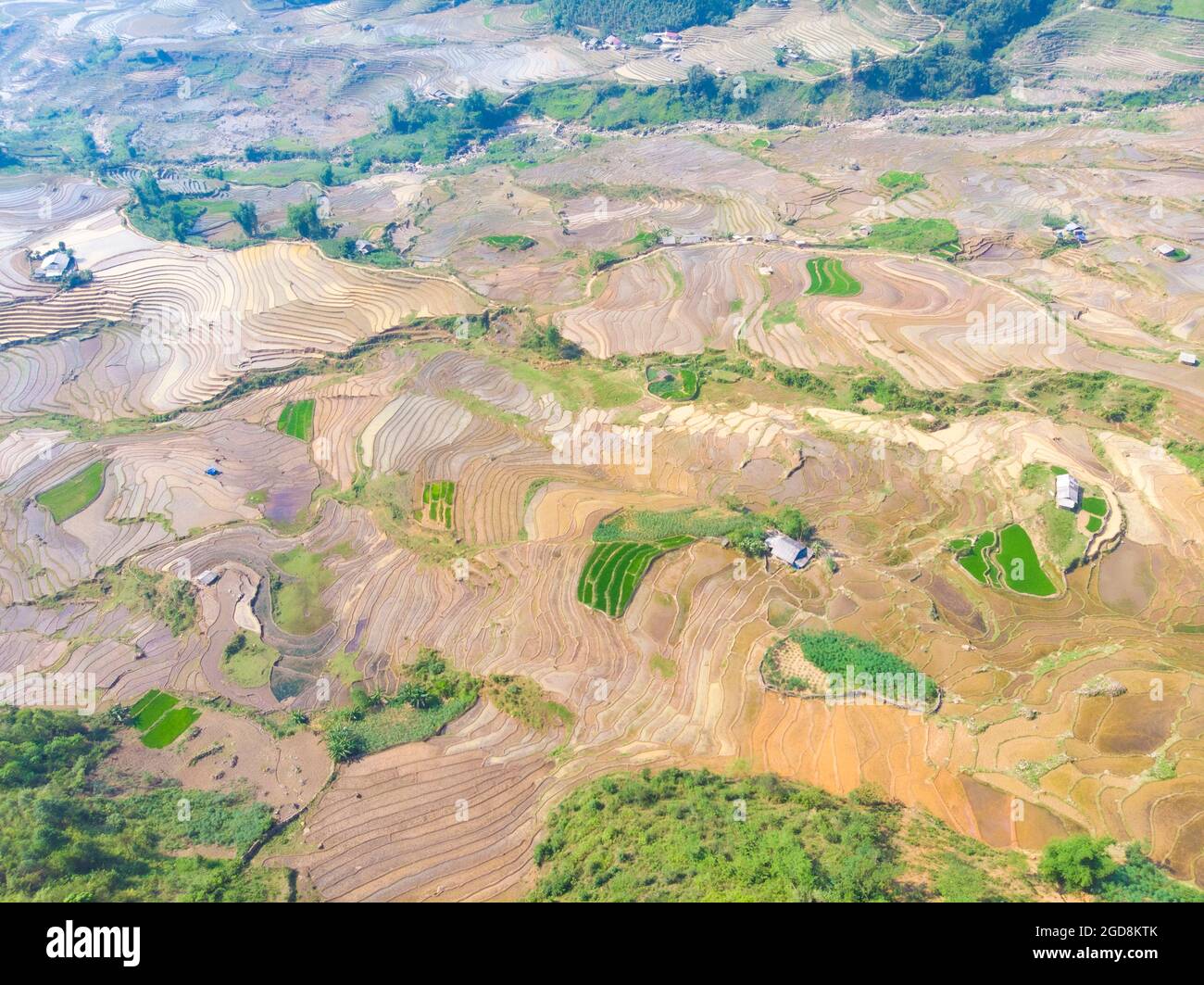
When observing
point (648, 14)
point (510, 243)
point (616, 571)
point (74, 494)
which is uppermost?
point (648, 14)

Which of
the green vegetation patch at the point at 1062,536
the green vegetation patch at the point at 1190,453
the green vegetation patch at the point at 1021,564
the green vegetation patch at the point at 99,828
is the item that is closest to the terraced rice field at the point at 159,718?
the green vegetation patch at the point at 99,828

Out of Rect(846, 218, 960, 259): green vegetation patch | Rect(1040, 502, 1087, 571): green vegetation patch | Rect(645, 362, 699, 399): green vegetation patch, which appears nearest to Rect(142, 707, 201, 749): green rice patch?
Rect(645, 362, 699, 399): green vegetation patch

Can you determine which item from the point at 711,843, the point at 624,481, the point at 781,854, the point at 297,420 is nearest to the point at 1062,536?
the point at 624,481

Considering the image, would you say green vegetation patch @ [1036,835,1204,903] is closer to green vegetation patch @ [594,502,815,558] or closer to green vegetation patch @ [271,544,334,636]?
green vegetation patch @ [594,502,815,558]

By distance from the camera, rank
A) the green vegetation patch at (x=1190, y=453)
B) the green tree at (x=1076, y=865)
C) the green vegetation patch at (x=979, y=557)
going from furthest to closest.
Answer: the green vegetation patch at (x=1190, y=453), the green vegetation patch at (x=979, y=557), the green tree at (x=1076, y=865)

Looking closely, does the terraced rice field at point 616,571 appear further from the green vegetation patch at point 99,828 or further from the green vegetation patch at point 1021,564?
the green vegetation patch at point 99,828

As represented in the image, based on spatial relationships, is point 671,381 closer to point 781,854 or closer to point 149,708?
point 781,854
